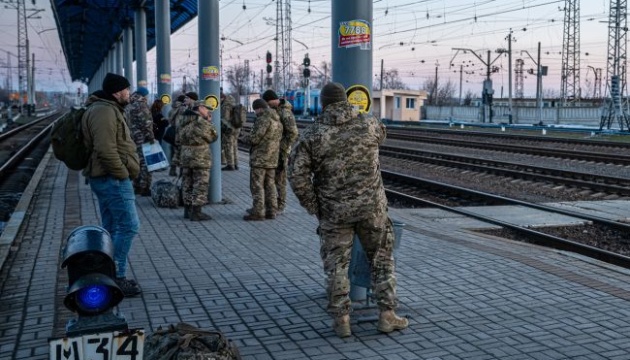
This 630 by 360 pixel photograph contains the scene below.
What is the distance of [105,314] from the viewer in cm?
352

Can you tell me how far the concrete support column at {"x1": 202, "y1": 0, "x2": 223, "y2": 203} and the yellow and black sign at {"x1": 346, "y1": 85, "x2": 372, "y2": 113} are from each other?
680cm

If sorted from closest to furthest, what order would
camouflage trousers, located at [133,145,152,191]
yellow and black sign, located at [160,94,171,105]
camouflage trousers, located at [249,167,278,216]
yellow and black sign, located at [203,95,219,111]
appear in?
camouflage trousers, located at [249,167,278,216]
yellow and black sign, located at [203,95,219,111]
camouflage trousers, located at [133,145,152,191]
yellow and black sign, located at [160,94,171,105]

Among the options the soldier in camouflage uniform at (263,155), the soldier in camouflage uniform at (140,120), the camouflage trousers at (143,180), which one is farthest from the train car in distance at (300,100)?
the soldier in camouflage uniform at (263,155)

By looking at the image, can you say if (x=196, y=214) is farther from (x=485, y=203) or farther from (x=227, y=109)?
(x=227, y=109)

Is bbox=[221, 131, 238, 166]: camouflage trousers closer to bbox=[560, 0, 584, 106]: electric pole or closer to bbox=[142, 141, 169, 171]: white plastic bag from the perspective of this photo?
bbox=[142, 141, 169, 171]: white plastic bag

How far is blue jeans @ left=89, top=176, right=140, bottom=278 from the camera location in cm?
641

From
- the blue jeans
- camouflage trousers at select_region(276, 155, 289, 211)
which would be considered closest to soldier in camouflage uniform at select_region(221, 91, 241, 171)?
camouflage trousers at select_region(276, 155, 289, 211)

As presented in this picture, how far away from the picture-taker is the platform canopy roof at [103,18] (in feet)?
80.0

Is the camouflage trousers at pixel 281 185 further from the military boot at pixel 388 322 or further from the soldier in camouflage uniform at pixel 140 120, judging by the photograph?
the military boot at pixel 388 322

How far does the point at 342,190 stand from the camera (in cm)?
542

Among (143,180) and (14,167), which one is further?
(14,167)

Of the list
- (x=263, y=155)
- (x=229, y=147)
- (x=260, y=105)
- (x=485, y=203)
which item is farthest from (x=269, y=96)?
(x=229, y=147)

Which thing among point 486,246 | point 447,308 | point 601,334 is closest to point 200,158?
point 486,246

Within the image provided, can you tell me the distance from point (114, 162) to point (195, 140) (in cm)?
433
